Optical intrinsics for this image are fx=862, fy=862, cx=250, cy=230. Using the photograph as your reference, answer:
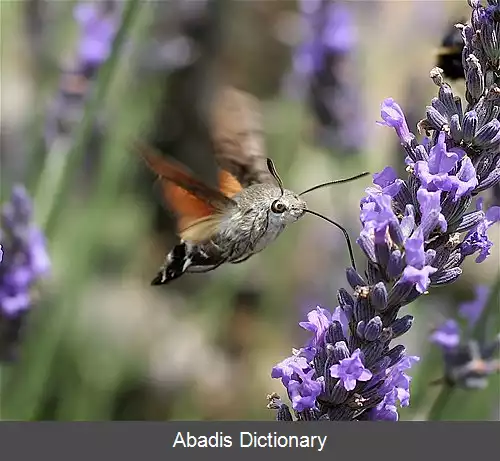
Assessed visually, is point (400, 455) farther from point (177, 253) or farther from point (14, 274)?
point (14, 274)

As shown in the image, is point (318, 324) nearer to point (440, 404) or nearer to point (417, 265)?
point (417, 265)

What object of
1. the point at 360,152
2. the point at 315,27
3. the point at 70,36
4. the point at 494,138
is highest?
the point at 494,138

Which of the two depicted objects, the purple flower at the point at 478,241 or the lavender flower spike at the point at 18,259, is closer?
the purple flower at the point at 478,241

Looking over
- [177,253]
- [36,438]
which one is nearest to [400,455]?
[177,253]

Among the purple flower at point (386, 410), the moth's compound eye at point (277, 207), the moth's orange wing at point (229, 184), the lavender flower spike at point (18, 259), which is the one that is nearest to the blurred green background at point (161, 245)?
the lavender flower spike at point (18, 259)

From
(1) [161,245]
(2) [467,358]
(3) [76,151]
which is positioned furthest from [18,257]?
(1) [161,245]

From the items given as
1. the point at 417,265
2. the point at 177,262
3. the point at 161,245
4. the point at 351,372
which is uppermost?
the point at 417,265

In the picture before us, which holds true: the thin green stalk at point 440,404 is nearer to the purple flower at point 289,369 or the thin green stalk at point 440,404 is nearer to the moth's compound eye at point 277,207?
the moth's compound eye at point 277,207
